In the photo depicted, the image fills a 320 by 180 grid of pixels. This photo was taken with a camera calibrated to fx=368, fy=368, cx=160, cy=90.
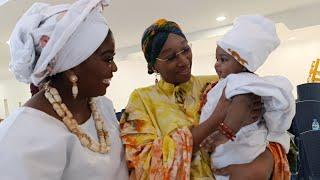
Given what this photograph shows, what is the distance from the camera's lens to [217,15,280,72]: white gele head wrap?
1302 millimetres

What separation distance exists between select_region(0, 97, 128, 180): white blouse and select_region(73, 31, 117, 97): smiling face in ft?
0.42

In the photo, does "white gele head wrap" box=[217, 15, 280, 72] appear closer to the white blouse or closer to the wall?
the white blouse

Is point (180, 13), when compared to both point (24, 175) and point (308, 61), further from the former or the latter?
point (24, 175)

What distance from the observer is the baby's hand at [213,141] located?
48.3 inches

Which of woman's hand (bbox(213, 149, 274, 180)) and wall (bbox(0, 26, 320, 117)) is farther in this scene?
wall (bbox(0, 26, 320, 117))

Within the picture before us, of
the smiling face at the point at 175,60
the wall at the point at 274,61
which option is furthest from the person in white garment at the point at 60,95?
the wall at the point at 274,61

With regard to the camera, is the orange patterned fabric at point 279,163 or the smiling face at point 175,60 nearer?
the orange patterned fabric at point 279,163

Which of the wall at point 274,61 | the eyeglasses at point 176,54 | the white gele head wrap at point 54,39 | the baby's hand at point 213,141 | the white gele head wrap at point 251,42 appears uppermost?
the white gele head wrap at point 54,39

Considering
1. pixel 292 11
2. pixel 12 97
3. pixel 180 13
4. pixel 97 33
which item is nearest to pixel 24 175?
pixel 97 33

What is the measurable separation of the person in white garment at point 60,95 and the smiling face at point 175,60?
0.29 meters

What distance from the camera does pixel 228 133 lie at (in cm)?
118

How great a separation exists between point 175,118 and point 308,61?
771 cm

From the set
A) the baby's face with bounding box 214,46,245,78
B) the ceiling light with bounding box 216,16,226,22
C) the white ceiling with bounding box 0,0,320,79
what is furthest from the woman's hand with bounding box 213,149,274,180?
the ceiling light with bounding box 216,16,226,22

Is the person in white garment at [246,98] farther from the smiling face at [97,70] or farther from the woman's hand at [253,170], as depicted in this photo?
the smiling face at [97,70]
